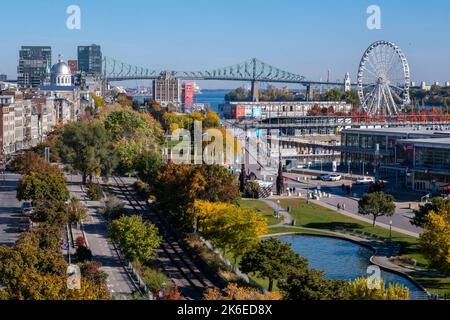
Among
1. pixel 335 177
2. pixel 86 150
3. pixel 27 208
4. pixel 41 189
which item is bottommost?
pixel 335 177

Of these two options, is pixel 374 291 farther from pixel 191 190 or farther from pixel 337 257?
pixel 191 190

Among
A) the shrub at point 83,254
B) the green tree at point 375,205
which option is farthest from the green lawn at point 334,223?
the shrub at point 83,254

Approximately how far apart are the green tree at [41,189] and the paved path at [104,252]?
1.27 meters

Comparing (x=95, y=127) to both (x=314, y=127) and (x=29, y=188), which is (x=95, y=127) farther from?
(x=314, y=127)

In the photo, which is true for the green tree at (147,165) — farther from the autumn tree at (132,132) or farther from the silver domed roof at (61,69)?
the silver domed roof at (61,69)

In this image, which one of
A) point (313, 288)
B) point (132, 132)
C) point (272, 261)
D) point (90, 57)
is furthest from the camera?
point (90, 57)

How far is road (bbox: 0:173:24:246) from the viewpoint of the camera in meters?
21.1

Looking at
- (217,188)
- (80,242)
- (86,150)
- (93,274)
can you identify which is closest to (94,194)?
(86,150)

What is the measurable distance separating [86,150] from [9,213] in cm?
698

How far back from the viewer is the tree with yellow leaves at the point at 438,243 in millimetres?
17594

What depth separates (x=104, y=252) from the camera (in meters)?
20.0

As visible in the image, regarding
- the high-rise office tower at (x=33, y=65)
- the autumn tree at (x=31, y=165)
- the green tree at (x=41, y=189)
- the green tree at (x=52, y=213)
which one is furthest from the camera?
the high-rise office tower at (x=33, y=65)

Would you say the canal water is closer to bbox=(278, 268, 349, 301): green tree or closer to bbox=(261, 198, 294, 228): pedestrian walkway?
bbox=(261, 198, 294, 228): pedestrian walkway

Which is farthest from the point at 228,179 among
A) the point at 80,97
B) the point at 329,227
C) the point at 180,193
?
the point at 80,97
